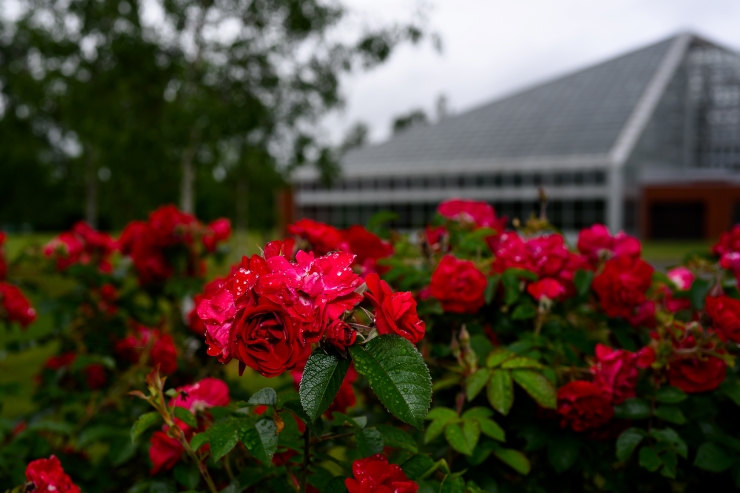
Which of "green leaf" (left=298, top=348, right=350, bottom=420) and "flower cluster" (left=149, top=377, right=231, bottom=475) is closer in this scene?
"green leaf" (left=298, top=348, right=350, bottom=420)

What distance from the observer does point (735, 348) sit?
1518 millimetres

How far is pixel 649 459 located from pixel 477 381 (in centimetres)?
38

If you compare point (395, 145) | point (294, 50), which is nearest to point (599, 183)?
point (395, 145)

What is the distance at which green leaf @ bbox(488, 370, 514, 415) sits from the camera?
123cm

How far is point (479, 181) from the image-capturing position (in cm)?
2823

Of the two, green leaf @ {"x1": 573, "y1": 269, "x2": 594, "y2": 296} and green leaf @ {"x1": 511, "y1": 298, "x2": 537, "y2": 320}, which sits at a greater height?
green leaf @ {"x1": 573, "y1": 269, "x2": 594, "y2": 296}

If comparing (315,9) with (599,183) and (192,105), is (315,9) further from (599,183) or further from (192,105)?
(599,183)

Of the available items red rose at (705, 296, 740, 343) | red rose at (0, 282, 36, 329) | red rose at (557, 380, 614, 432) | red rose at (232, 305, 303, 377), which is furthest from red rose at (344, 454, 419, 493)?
red rose at (0, 282, 36, 329)

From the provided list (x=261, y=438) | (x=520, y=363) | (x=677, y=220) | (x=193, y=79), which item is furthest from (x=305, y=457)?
(x=677, y=220)

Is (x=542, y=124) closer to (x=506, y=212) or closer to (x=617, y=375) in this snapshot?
(x=506, y=212)

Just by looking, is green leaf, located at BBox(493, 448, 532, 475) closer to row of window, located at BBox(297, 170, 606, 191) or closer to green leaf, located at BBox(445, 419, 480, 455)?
green leaf, located at BBox(445, 419, 480, 455)

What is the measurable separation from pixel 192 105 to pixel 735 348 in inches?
210

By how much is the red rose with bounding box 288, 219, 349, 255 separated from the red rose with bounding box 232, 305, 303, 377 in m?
0.63

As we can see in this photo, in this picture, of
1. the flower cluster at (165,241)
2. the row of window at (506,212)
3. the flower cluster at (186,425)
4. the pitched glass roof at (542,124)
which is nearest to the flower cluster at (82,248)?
the flower cluster at (165,241)
